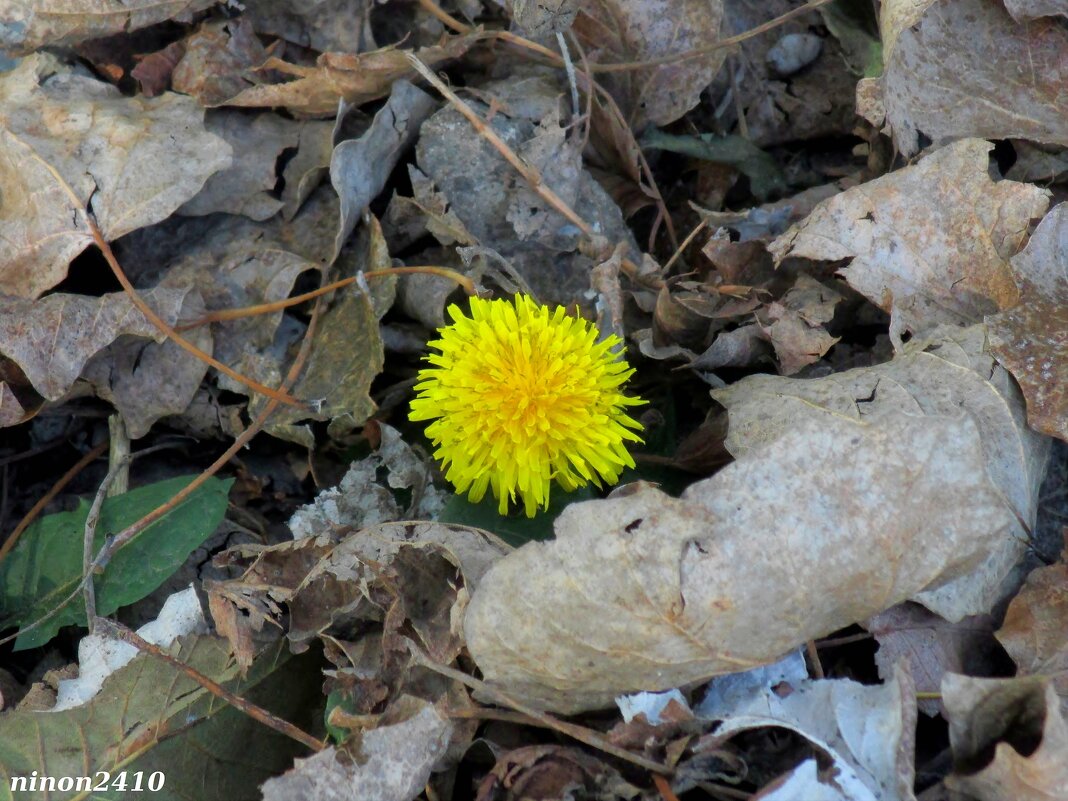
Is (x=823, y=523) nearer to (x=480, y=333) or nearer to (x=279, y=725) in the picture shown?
(x=480, y=333)

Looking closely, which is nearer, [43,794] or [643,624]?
[643,624]

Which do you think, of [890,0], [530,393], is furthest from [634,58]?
[530,393]

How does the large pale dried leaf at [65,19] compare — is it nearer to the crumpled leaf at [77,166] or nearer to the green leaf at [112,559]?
the crumpled leaf at [77,166]

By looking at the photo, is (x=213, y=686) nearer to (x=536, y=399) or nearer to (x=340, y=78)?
(x=536, y=399)

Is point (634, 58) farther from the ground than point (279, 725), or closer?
farther from the ground

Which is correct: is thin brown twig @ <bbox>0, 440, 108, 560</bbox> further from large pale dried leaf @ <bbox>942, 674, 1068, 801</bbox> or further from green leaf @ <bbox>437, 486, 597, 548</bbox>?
large pale dried leaf @ <bbox>942, 674, 1068, 801</bbox>

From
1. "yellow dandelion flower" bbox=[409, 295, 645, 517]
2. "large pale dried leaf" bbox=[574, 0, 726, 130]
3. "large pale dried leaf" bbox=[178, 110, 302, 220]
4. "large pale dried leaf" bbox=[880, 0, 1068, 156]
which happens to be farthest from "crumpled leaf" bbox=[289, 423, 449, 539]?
"large pale dried leaf" bbox=[880, 0, 1068, 156]

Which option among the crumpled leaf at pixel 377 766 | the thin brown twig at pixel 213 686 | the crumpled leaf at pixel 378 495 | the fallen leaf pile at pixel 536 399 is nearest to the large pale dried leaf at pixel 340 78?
the fallen leaf pile at pixel 536 399
